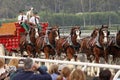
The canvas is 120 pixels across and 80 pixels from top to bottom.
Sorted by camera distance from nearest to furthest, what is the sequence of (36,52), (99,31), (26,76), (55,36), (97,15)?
(26,76), (99,31), (55,36), (36,52), (97,15)

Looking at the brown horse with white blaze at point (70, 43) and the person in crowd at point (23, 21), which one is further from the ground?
the person in crowd at point (23, 21)

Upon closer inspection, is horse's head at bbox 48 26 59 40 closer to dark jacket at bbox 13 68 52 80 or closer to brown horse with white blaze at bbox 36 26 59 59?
brown horse with white blaze at bbox 36 26 59 59

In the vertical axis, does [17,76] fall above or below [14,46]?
above

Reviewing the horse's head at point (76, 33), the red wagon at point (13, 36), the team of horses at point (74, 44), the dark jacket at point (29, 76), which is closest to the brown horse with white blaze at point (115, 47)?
the team of horses at point (74, 44)

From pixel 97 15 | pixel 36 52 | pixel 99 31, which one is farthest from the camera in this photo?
pixel 97 15

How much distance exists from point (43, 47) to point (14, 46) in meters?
2.57

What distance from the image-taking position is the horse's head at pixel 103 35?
54.0 feet

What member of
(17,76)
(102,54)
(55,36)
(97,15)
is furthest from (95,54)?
(97,15)

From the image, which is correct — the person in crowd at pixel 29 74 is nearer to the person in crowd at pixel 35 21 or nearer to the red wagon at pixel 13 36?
the person in crowd at pixel 35 21

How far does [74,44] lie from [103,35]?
1994mm

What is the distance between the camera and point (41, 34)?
2084 cm

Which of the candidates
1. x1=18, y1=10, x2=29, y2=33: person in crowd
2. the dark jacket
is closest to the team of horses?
x1=18, y1=10, x2=29, y2=33: person in crowd

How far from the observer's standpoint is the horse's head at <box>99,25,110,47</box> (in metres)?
16.5

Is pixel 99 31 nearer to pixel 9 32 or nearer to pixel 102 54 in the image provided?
pixel 102 54
